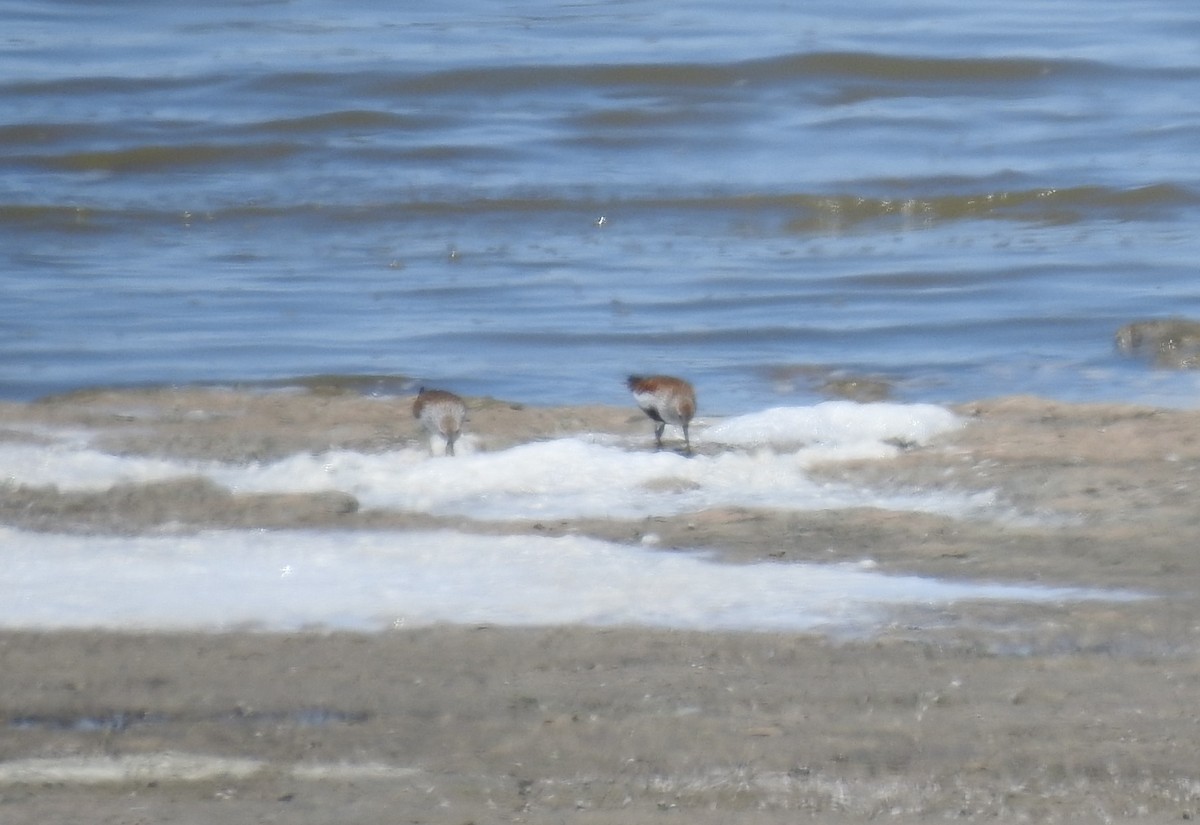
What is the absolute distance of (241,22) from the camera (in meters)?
22.1

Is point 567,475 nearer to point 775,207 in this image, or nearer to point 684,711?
point 684,711

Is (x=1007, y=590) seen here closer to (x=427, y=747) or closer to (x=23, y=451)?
(x=427, y=747)

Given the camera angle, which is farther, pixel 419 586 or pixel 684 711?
pixel 419 586

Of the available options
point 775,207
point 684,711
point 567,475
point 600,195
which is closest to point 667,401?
point 567,475

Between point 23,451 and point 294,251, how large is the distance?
624 cm

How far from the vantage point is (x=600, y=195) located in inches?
566

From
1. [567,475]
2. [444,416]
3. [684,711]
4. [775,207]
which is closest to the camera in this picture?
[684,711]

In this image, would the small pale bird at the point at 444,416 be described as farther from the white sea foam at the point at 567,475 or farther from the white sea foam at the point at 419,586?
the white sea foam at the point at 419,586

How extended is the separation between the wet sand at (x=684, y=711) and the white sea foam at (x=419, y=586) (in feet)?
0.39

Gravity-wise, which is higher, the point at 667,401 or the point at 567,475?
the point at 667,401

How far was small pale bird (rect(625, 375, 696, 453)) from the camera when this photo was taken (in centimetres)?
684

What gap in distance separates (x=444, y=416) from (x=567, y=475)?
0.51 meters

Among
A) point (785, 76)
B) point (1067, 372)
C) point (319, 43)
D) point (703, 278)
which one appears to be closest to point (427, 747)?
point (1067, 372)

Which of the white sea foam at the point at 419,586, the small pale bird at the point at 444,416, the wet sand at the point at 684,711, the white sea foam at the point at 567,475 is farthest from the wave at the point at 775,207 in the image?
the white sea foam at the point at 419,586
